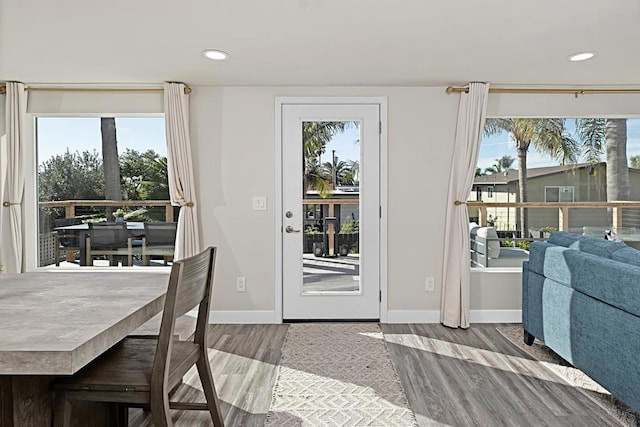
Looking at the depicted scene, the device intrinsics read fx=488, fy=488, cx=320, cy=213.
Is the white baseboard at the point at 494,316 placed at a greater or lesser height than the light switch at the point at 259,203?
lesser

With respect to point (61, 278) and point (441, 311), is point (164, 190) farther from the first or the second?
point (441, 311)

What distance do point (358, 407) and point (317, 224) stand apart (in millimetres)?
2013

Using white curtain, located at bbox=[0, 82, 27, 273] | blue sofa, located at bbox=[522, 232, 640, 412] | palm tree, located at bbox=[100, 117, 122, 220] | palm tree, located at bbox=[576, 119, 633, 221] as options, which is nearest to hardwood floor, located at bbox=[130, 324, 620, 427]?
blue sofa, located at bbox=[522, 232, 640, 412]

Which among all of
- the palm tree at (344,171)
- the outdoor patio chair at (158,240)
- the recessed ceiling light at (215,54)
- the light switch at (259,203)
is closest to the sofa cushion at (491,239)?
the palm tree at (344,171)

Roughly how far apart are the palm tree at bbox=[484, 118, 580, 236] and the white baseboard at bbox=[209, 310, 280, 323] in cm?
246

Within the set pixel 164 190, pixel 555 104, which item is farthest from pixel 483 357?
pixel 164 190

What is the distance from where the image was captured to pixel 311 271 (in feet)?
14.5

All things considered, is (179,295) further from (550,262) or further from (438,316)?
(438,316)

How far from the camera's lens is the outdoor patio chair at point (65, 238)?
14.9 feet

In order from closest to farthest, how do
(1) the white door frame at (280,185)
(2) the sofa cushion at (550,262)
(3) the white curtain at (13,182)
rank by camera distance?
1. (2) the sofa cushion at (550,262)
2. (3) the white curtain at (13,182)
3. (1) the white door frame at (280,185)

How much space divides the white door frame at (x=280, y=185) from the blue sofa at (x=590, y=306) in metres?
1.22

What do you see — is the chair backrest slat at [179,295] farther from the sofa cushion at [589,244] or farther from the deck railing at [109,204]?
the deck railing at [109,204]

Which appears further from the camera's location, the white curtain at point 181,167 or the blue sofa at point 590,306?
the white curtain at point 181,167

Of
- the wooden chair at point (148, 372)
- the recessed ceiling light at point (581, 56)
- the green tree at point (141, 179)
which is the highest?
the recessed ceiling light at point (581, 56)
